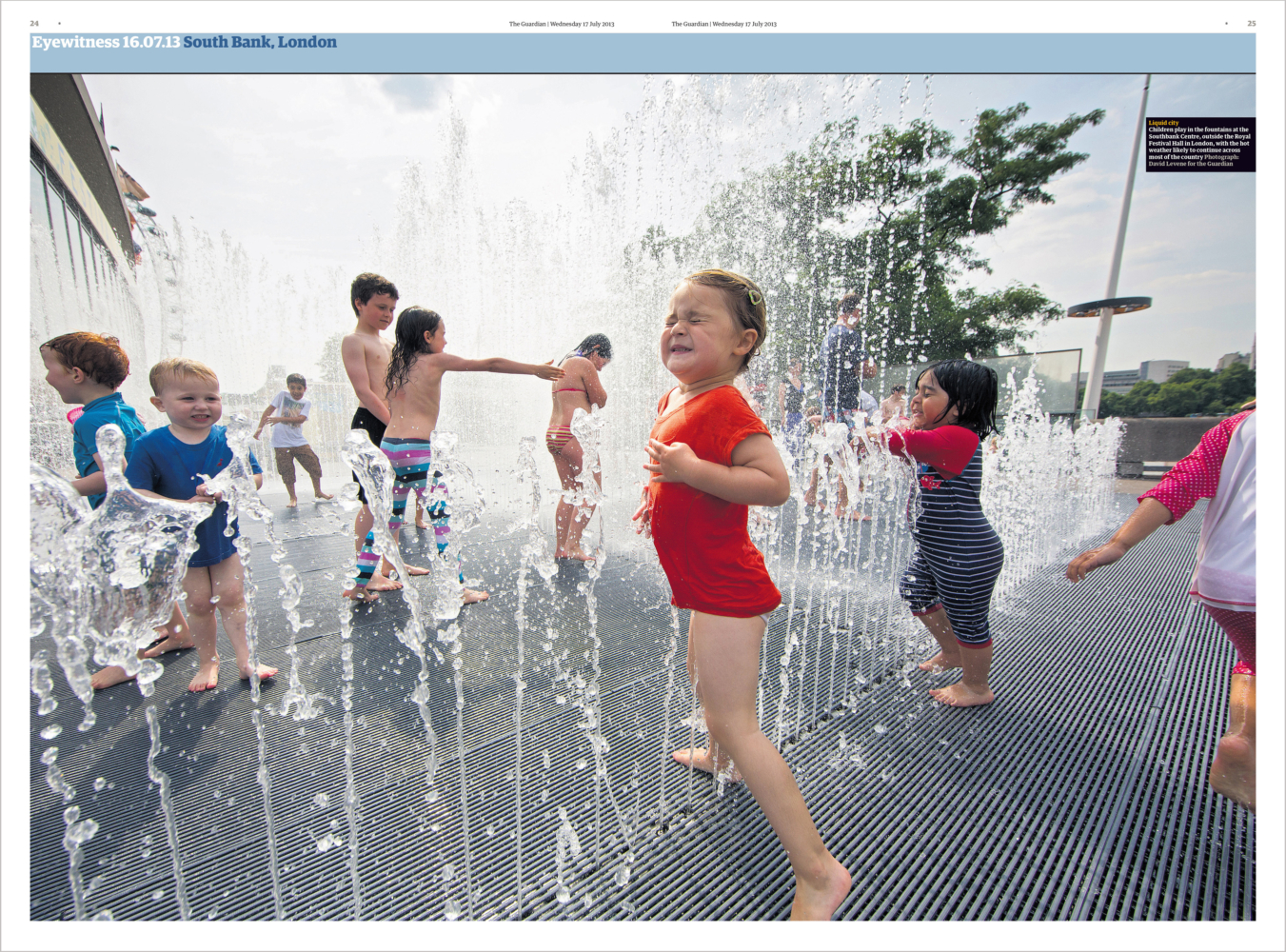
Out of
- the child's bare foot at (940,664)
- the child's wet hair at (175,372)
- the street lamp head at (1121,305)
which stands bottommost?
the child's bare foot at (940,664)

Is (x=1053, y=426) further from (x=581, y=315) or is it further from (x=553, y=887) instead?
(x=553, y=887)

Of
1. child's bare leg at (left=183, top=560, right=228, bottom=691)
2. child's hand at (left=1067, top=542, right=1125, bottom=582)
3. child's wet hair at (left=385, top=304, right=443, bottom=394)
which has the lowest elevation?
child's bare leg at (left=183, top=560, right=228, bottom=691)

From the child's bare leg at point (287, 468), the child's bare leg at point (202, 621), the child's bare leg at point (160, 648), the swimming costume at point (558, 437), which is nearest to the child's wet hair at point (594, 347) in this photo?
the swimming costume at point (558, 437)

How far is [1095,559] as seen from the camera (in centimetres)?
141

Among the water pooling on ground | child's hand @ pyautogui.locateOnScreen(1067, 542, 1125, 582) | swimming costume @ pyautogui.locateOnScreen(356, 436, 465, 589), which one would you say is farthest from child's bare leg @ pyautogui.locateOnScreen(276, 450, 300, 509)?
child's hand @ pyautogui.locateOnScreen(1067, 542, 1125, 582)

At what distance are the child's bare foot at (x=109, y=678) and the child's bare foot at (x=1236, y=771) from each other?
337 cm

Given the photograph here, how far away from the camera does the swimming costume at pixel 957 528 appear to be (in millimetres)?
1861

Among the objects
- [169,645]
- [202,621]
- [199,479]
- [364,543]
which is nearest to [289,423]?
[364,543]

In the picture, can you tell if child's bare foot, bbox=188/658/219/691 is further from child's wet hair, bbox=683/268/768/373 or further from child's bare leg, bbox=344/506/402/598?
child's wet hair, bbox=683/268/768/373

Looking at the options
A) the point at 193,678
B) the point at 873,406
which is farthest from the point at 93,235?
the point at 873,406

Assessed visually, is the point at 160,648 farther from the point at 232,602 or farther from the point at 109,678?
the point at 232,602

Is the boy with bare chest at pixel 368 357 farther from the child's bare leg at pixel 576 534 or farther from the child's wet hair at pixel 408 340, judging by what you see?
the child's bare leg at pixel 576 534

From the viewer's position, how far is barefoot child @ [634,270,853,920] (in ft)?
3.55

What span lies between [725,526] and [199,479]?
1952 millimetres
